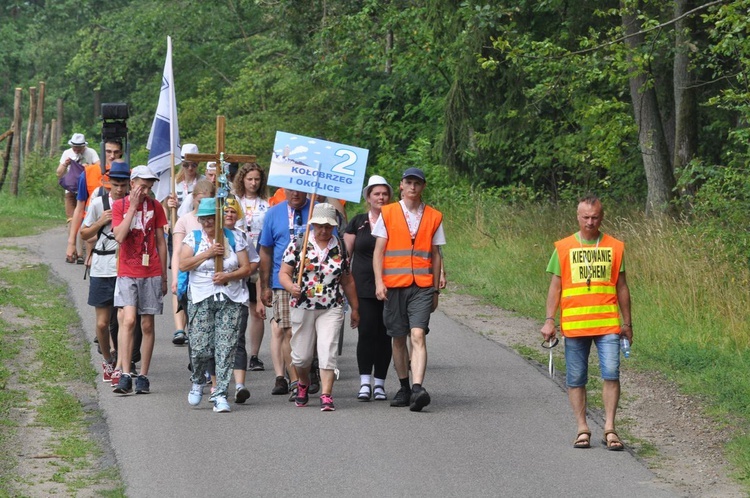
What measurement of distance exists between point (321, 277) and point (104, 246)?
2.03 metres

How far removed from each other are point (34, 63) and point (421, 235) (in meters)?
58.6

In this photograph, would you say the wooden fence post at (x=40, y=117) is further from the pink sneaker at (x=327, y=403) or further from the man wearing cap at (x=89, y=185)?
the pink sneaker at (x=327, y=403)

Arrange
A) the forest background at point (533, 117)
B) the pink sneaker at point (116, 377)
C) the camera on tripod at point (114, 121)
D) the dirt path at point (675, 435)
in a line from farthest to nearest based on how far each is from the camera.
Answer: the camera on tripod at point (114, 121) → the forest background at point (533, 117) → the pink sneaker at point (116, 377) → the dirt path at point (675, 435)

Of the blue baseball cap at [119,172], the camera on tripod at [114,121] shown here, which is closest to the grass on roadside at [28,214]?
the camera on tripod at [114,121]

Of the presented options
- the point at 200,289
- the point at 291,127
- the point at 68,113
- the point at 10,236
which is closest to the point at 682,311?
the point at 200,289

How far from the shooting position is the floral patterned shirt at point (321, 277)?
10.2 metres

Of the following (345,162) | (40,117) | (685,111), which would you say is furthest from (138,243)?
(40,117)

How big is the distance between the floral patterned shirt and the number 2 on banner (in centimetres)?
71

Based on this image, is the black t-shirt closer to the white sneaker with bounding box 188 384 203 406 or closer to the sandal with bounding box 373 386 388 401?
the sandal with bounding box 373 386 388 401

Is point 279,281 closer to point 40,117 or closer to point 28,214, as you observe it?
point 28,214

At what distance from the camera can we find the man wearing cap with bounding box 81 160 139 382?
10945 millimetres

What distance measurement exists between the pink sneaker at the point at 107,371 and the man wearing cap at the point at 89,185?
1.44 meters

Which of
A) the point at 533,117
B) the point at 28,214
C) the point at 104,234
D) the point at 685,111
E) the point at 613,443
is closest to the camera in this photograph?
the point at 613,443

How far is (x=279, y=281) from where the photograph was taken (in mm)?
10422
